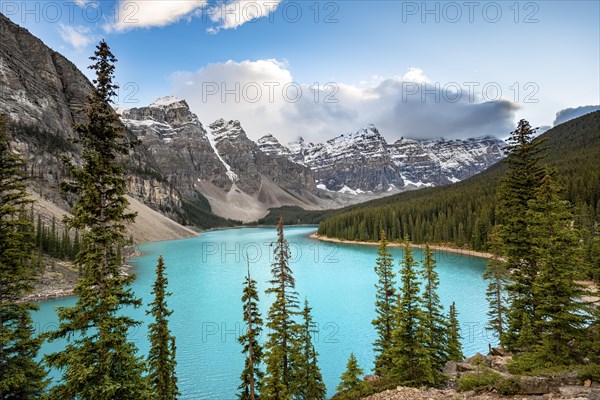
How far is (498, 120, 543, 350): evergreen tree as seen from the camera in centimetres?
1650

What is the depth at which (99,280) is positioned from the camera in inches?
412

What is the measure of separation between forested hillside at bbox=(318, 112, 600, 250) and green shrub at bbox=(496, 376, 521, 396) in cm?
5595

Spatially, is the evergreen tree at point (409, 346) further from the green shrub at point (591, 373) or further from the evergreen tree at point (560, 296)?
the green shrub at point (591, 373)

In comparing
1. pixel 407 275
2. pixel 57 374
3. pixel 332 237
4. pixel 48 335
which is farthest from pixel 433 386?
pixel 332 237

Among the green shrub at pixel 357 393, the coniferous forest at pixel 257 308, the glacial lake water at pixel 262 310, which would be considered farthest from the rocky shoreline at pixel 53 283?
the green shrub at pixel 357 393

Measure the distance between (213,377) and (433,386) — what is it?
16.2 metres

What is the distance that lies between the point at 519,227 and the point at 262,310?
29960 millimetres

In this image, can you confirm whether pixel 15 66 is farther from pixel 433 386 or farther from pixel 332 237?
pixel 433 386

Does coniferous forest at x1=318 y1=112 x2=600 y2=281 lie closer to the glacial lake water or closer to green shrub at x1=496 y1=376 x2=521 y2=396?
the glacial lake water

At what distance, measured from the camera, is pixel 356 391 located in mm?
15867

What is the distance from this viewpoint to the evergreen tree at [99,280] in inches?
395

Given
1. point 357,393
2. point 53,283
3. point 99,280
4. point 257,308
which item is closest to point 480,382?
point 357,393

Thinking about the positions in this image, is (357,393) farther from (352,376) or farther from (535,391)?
(535,391)

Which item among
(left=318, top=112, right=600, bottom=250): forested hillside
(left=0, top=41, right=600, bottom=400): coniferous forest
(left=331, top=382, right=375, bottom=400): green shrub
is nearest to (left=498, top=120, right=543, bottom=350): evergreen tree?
(left=0, top=41, right=600, bottom=400): coniferous forest
